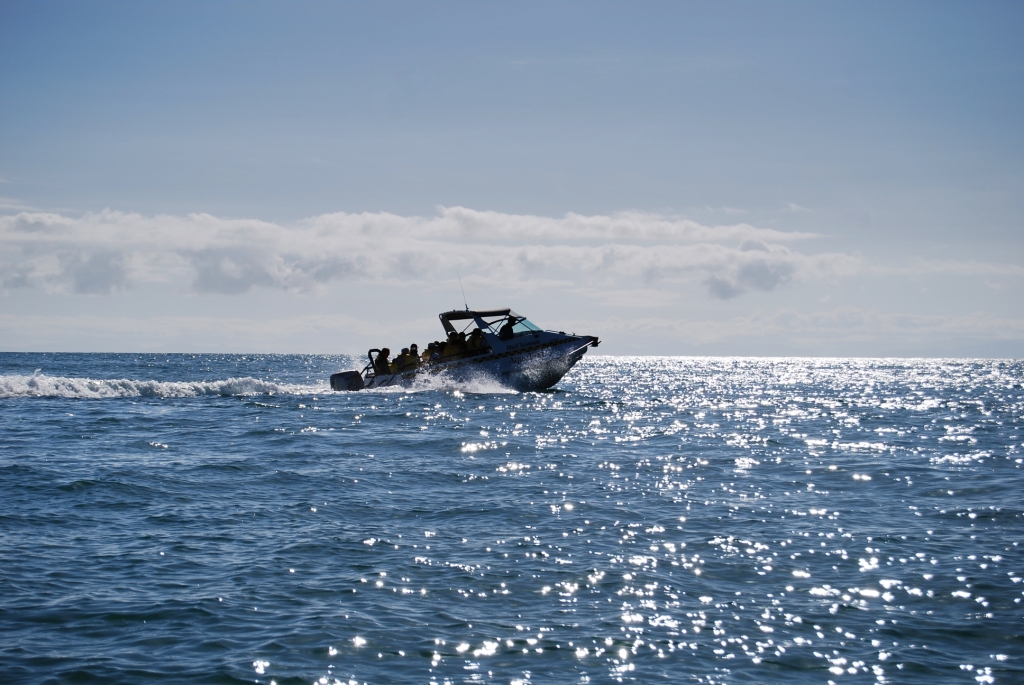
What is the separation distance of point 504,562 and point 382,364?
112 ft

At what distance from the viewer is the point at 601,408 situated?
35938mm

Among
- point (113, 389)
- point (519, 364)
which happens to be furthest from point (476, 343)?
point (113, 389)

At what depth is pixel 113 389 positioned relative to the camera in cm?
4241

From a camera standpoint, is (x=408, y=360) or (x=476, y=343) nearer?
(x=476, y=343)

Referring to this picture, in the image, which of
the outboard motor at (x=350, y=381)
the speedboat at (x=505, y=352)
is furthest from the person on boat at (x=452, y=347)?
the outboard motor at (x=350, y=381)

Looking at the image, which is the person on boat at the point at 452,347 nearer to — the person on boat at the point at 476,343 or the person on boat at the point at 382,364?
the person on boat at the point at 476,343

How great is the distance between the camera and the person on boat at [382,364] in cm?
4397

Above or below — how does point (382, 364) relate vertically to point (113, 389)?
above

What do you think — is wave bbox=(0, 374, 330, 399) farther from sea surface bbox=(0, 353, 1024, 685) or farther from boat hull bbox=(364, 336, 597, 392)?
sea surface bbox=(0, 353, 1024, 685)

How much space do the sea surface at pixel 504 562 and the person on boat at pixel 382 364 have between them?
20881 mm

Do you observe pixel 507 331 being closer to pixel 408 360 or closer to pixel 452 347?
pixel 452 347

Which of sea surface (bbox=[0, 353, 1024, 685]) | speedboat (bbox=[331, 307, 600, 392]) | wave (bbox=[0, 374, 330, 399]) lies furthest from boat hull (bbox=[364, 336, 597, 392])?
sea surface (bbox=[0, 353, 1024, 685])

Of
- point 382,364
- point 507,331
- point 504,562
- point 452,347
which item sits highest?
point 507,331

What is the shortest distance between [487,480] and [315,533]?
5.35 m
